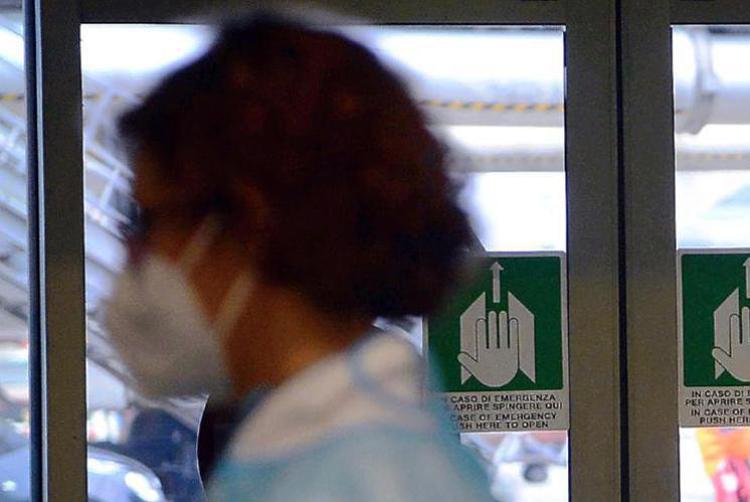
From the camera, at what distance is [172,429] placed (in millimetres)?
1610

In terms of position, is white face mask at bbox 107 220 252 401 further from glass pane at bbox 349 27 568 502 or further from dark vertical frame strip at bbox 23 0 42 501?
glass pane at bbox 349 27 568 502

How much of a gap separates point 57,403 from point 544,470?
0.73 m

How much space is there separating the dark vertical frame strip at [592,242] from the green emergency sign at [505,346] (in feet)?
0.09

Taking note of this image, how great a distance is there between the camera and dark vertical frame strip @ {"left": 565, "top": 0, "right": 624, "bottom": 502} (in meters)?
1.63

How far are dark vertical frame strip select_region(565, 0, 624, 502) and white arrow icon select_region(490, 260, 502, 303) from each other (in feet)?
0.36

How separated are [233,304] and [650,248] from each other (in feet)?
2.07

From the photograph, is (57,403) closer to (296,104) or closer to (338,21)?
(296,104)

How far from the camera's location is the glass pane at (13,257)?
5.21 feet

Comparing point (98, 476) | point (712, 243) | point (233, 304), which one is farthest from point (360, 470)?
point (712, 243)

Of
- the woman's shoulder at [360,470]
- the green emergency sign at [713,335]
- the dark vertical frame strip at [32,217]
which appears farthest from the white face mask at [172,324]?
the green emergency sign at [713,335]

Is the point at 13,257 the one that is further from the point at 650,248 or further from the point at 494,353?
the point at 650,248

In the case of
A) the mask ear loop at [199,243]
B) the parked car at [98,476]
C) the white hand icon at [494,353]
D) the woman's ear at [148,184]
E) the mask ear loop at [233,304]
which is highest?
the woman's ear at [148,184]

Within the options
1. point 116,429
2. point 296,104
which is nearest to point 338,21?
point 296,104

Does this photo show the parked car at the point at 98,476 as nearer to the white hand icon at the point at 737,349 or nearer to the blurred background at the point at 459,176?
the blurred background at the point at 459,176
